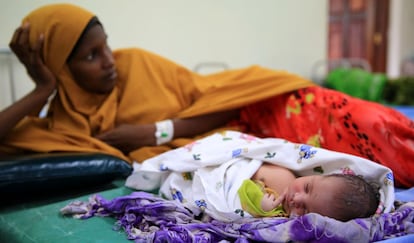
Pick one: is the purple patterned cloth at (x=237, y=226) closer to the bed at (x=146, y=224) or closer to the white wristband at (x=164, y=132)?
the bed at (x=146, y=224)

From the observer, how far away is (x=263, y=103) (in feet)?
5.76

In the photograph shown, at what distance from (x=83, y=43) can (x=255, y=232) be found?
106cm

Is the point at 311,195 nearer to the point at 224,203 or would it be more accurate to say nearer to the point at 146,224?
the point at 224,203

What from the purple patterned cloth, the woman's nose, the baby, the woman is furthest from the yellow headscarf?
the baby

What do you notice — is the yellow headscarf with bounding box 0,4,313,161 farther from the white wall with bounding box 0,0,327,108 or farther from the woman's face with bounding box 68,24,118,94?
the white wall with bounding box 0,0,327,108

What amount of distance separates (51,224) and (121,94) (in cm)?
75

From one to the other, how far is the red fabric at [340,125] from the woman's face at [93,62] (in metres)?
0.59

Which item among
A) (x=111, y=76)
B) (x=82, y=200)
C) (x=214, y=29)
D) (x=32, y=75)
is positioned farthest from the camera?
(x=214, y=29)

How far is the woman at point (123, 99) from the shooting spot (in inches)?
59.2

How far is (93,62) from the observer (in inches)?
63.3

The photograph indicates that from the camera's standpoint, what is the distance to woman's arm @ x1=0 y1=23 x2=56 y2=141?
1.44 m

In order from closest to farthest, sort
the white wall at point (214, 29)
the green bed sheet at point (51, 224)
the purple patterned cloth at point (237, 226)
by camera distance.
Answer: the purple patterned cloth at point (237, 226) → the green bed sheet at point (51, 224) → the white wall at point (214, 29)

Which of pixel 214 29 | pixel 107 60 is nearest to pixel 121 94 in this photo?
pixel 107 60

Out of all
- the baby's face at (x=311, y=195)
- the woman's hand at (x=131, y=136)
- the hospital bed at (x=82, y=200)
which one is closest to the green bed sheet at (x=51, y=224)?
the hospital bed at (x=82, y=200)
